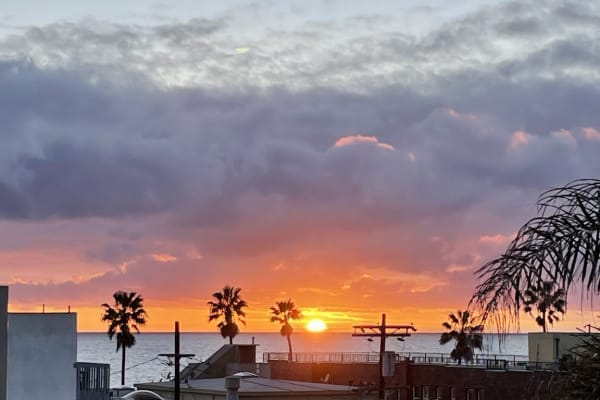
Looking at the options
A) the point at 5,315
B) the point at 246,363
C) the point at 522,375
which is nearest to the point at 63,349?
the point at 5,315

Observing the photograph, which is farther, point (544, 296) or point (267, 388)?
point (267, 388)

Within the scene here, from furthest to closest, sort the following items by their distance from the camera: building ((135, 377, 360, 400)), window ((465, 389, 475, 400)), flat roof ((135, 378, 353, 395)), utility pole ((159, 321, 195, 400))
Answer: window ((465, 389, 475, 400)) < flat roof ((135, 378, 353, 395)) < building ((135, 377, 360, 400)) < utility pole ((159, 321, 195, 400))

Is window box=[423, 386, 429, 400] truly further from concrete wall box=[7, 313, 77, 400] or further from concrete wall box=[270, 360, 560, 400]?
concrete wall box=[7, 313, 77, 400]

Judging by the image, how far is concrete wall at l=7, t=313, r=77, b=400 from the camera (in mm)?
32469

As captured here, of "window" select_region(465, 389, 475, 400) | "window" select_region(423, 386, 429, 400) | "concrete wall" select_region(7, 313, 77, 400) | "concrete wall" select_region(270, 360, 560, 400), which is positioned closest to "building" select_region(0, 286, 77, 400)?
"concrete wall" select_region(7, 313, 77, 400)

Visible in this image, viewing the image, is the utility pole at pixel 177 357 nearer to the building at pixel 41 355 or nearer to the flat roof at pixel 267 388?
the flat roof at pixel 267 388

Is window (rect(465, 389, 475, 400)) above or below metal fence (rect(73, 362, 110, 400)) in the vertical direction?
below

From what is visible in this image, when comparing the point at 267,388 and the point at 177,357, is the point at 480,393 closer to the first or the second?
the point at 267,388

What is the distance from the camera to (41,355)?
33.1 metres

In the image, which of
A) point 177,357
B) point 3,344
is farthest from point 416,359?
point 3,344

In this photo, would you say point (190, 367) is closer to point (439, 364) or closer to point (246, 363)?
point (246, 363)

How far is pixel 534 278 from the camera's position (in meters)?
6.77

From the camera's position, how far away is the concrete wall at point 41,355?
107 ft

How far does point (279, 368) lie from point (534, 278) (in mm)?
88699
